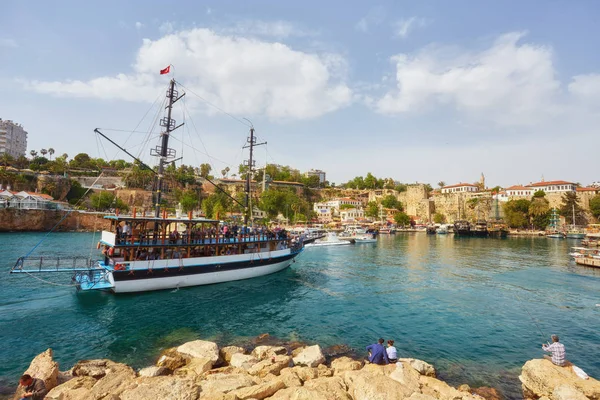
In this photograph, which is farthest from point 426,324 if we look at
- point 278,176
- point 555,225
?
point 278,176

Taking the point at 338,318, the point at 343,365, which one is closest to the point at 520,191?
the point at 338,318

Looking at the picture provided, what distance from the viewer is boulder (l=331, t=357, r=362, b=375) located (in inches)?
402

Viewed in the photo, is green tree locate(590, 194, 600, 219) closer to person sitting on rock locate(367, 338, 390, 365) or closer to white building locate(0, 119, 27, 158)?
person sitting on rock locate(367, 338, 390, 365)

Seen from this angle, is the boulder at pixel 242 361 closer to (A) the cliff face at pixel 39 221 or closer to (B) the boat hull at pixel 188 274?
(B) the boat hull at pixel 188 274

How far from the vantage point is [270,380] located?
28.5ft

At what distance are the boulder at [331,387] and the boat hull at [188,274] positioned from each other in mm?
14845

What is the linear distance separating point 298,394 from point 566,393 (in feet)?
22.7

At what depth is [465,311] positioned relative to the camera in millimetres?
17703

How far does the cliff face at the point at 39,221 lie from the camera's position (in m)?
62.5

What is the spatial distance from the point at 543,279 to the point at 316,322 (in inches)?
890

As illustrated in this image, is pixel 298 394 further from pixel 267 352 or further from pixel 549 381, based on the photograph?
pixel 549 381

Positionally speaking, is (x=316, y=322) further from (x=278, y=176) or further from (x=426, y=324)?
(x=278, y=176)

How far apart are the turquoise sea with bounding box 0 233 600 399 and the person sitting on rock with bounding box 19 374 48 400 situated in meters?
2.62

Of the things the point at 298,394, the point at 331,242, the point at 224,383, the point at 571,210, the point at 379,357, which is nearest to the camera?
the point at 298,394
